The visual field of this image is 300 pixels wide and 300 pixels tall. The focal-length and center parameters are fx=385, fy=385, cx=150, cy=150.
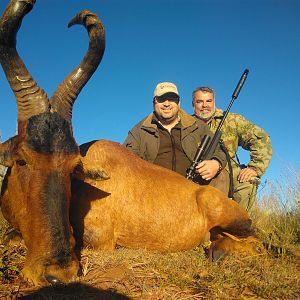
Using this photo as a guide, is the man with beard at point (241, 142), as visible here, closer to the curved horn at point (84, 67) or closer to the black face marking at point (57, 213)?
the curved horn at point (84, 67)

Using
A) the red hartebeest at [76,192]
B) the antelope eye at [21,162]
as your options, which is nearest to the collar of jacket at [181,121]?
the red hartebeest at [76,192]

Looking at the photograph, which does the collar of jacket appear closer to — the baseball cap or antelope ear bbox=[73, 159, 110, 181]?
the baseball cap

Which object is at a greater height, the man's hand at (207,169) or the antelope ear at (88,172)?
the man's hand at (207,169)

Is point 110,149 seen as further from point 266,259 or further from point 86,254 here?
point 266,259

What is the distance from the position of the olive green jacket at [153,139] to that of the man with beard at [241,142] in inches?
58.1

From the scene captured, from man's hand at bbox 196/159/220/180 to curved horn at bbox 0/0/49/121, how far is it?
378 centimetres

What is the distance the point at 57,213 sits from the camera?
4.11 meters

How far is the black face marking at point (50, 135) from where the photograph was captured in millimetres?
4352

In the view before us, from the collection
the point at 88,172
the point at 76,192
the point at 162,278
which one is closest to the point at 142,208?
the point at 76,192

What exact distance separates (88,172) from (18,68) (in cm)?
169

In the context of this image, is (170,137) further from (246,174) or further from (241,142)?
(241,142)

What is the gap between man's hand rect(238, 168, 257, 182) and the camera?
31.9 ft

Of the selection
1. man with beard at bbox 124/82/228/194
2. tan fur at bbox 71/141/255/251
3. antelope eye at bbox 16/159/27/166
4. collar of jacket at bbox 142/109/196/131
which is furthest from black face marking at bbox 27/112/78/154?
collar of jacket at bbox 142/109/196/131

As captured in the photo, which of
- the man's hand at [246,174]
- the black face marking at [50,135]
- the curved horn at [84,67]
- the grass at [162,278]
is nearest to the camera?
the grass at [162,278]
